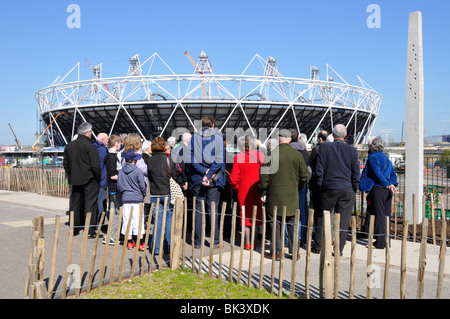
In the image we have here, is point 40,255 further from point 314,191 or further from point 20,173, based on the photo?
point 20,173

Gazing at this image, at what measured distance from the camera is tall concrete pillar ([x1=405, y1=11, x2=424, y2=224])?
275 inches

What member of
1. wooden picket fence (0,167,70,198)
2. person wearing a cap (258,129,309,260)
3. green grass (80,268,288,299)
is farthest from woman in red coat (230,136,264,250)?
wooden picket fence (0,167,70,198)

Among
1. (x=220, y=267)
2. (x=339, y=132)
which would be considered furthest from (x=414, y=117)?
(x=220, y=267)

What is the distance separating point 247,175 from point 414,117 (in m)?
3.44

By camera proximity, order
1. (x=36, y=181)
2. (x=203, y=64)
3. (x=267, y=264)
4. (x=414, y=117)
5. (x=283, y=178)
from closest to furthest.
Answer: (x=267, y=264) < (x=283, y=178) < (x=414, y=117) < (x=36, y=181) < (x=203, y=64)

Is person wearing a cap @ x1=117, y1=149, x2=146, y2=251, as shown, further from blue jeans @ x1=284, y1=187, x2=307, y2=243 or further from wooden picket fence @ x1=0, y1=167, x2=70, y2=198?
wooden picket fence @ x1=0, y1=167, x2=70, y2=198

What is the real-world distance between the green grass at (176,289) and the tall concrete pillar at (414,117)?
4234 millimetres

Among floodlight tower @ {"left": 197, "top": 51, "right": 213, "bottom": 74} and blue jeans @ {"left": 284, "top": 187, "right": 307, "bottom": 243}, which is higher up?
floodlight tower @ {"left": 197, "top": 51, "right": 213, "bottom": 74}

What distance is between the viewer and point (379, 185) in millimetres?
5664

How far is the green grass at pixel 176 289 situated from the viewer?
12.2 feet

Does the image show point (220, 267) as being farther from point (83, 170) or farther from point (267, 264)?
point (83, 170)

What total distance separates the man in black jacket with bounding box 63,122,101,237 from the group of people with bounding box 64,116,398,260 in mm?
15

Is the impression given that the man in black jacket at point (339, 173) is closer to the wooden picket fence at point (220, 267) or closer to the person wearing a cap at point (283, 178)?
the person wearing a cap at point (283, 178)

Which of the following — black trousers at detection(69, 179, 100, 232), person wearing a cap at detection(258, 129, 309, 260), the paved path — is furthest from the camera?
black trousers at detection(69, 179, 100, 232)
